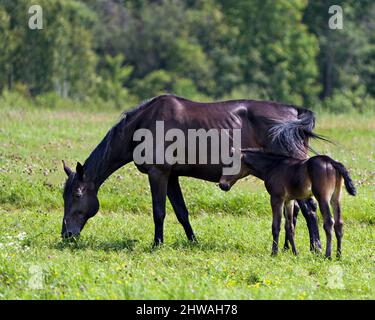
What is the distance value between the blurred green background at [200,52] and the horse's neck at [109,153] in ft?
93.9

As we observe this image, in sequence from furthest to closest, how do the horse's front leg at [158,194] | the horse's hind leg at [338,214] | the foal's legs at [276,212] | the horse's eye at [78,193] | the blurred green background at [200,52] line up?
1. the blurred green background at [200,52]
2. the horse's eye at [78,193]
3. the horse's front leg at [158,194]
4. the foal's legs at [276,212]
5. the horse's hind leg at [338,214]

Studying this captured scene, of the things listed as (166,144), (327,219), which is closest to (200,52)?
(166,144)

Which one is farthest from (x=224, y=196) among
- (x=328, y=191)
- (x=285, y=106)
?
(x=328, y=191)

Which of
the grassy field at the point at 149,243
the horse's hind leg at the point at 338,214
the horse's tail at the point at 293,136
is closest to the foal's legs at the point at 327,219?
the horse's hind leg at the point at 338,214

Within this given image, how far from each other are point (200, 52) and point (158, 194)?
38243 millimetres

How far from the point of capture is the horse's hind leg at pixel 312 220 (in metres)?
10.9

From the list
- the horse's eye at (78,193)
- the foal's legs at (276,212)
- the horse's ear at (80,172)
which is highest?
the horse's ear at (80,172)

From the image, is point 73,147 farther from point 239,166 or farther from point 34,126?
point 239,166

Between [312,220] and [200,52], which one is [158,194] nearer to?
[312,220]

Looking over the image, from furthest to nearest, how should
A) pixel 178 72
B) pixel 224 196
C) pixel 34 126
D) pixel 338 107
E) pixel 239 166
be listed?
pixel 178 72, pixel 338 107, pixel 34 126, pixel 224 196, pixel 239 166

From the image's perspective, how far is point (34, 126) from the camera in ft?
63.5

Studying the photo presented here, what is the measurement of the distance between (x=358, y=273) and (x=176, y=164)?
3.04m

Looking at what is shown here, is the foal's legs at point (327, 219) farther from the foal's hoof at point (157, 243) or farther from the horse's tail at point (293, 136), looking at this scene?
the foal's hoof at point (157, 243)

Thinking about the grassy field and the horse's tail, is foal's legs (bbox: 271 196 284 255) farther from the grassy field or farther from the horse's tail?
the horse's tail
